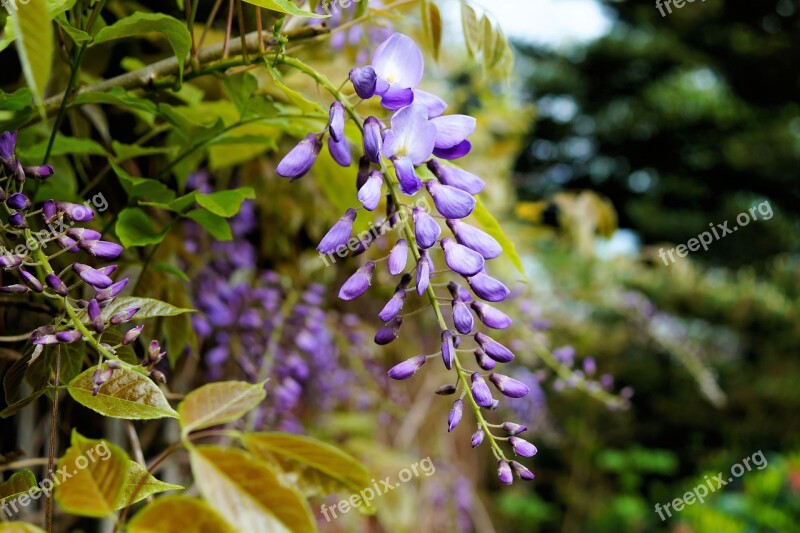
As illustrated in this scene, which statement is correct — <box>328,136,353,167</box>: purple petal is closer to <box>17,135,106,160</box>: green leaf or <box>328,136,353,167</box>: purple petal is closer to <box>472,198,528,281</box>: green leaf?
<box>472,198,528,281</box>: green leaf

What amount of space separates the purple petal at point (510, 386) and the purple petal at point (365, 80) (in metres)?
0.20

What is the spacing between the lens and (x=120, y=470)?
0.90ft

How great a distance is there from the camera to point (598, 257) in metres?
2.27

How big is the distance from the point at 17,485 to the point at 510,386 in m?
0.30

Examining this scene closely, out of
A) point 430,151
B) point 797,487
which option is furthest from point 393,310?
point 797,487

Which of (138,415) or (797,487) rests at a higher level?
(138,415)

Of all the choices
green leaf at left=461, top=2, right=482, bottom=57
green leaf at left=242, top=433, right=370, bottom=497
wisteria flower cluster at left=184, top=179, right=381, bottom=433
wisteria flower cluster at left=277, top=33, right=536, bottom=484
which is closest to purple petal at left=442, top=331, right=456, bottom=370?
wisteria flower cluster at left=277, top=33, right=536, bottom=484

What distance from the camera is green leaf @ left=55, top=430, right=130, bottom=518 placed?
0.26 metres

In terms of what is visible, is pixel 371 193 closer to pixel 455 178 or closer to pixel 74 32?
pixel 455 178

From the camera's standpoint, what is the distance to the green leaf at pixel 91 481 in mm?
259

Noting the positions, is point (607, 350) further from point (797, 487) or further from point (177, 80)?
point (177, 80)

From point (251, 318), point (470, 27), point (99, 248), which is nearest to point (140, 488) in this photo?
point (99, 248)

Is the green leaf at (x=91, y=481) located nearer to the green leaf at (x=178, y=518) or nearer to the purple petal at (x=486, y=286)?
the green leaf at (x=178, y=518)

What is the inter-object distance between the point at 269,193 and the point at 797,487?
2933 millimetres
